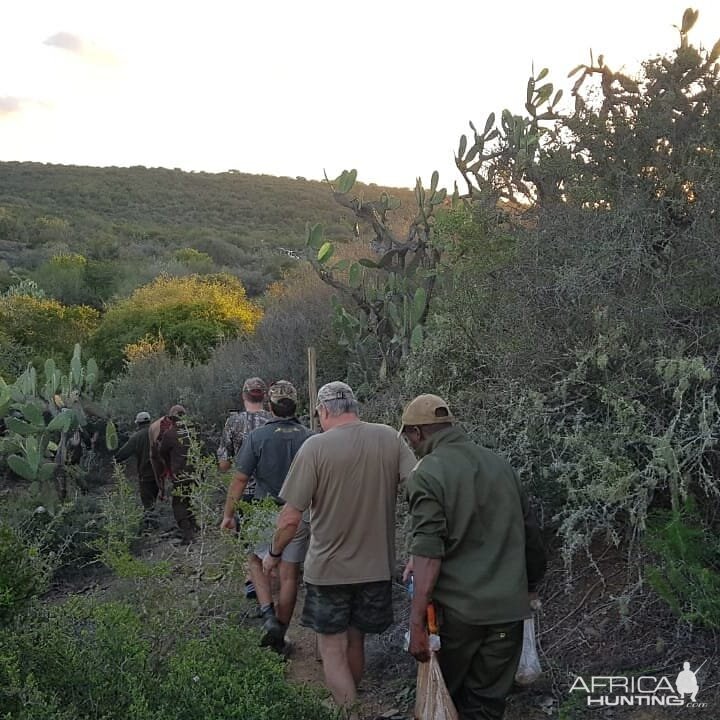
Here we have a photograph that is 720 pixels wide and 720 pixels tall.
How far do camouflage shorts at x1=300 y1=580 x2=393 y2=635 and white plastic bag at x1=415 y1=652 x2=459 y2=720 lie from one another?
724mm

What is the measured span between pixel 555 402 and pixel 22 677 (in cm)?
332

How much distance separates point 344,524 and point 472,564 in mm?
834

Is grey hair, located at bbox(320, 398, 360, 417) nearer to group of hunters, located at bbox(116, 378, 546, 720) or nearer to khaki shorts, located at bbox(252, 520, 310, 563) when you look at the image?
group of hunters, located at bbox(116, 378, 546, 720)

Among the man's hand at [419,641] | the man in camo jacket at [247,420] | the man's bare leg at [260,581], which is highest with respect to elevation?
the man in camo jacket at [247,420]

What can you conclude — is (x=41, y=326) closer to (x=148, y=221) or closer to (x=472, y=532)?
(x=472, y=532)

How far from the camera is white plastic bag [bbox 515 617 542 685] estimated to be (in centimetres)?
396

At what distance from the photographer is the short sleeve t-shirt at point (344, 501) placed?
4023mm

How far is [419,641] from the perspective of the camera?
11.0ft

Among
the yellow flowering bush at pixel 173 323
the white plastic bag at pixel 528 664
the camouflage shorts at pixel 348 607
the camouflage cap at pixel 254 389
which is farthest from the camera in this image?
the yellow flowering bush at pixel 173 323

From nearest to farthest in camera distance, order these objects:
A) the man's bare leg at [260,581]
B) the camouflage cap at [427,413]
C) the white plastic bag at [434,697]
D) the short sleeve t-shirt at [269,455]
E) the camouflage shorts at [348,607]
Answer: the white plastic bag at [434,697] < the camouflage cap at [427,413] < the camouflage shorts at [348,607] < the short sleeve t-shirt at [269,455] < the man's bare leg at [260,581]

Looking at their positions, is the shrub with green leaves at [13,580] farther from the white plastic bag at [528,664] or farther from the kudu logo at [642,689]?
the kudu logo at [642,689]


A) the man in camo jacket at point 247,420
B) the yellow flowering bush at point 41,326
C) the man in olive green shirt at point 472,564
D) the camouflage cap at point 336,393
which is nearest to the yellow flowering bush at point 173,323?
the yellow flowering bush at point 41,326

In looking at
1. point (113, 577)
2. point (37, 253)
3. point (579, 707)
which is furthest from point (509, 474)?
point (37, 253)

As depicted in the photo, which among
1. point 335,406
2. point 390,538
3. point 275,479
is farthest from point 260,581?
point 335,406
